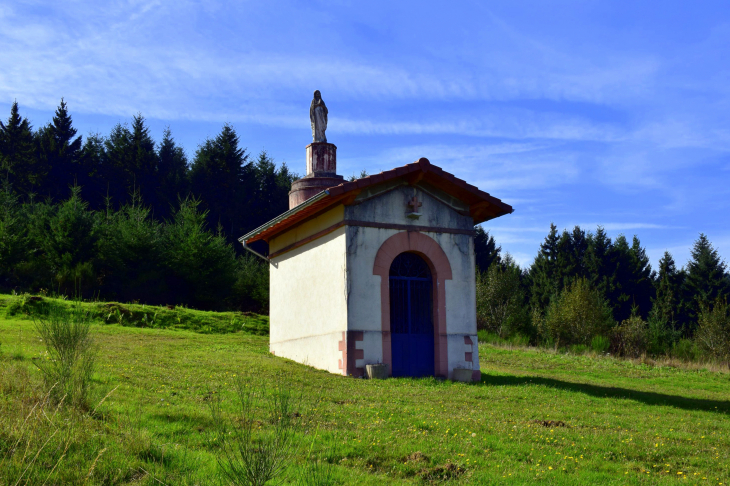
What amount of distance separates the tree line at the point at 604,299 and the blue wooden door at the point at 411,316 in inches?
664

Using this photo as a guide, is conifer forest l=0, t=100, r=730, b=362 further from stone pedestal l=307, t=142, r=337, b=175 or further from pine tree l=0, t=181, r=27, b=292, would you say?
stone pedestal l=307, t=142, r=337, b=175

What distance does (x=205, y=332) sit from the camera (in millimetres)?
22547

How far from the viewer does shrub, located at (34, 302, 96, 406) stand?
7.50 m

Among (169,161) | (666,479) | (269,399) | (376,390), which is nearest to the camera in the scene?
(666,479)

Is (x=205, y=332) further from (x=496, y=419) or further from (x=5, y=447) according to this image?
(x=5, y=447)

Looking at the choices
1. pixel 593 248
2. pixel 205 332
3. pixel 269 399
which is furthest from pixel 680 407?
pixel 593 248

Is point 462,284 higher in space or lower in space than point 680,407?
higher

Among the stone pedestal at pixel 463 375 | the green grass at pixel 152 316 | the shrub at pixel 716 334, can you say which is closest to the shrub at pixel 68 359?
the stone pedestal at pixel 463 375

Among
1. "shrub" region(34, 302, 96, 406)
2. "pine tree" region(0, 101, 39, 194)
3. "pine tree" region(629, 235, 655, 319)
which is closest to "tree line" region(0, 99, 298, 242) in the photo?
"pine tree" region(0, 101, 39, 194)

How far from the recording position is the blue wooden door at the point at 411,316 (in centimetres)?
1496

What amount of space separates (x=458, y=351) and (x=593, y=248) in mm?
42964

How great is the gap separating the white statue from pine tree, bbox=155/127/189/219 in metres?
29.1

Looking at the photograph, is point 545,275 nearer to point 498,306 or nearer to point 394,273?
point 498,306

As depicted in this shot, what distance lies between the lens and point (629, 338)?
32.8 metres
